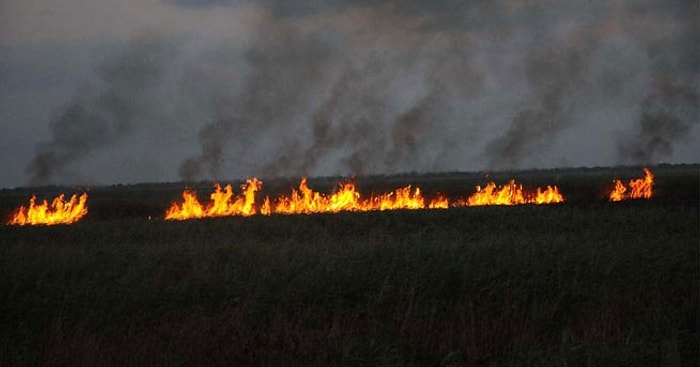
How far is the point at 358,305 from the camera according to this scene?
12484 millimetres

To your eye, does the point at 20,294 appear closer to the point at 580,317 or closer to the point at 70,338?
the point at 70,338

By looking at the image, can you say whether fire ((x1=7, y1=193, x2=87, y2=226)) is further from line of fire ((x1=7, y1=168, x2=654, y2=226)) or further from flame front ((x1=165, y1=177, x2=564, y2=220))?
flame front ((x1=165, y1=177, x2=564, y2=220))

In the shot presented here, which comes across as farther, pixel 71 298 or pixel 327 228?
pixel 327 228

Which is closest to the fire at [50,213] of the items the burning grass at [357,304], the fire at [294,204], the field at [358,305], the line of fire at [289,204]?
the line of fire at [289,204]

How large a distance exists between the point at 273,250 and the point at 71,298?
548cm

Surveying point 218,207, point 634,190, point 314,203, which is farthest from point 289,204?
point 634,190

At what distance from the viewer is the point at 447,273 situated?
545 inches

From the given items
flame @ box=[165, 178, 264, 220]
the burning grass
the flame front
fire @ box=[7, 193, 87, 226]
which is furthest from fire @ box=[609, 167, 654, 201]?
fire @ box=[7, 193, 87, 226]

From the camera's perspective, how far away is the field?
9445 millimetres

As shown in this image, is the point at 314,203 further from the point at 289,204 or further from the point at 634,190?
A: the point at 634,190

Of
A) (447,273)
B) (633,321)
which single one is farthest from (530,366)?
(447,273)

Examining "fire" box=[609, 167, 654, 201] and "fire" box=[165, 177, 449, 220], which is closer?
"fire" box=[165, 177, 449, 220]

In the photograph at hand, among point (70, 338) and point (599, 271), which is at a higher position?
point (599, 271)

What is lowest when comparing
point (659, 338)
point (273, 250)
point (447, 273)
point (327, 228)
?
point (659, 338)
